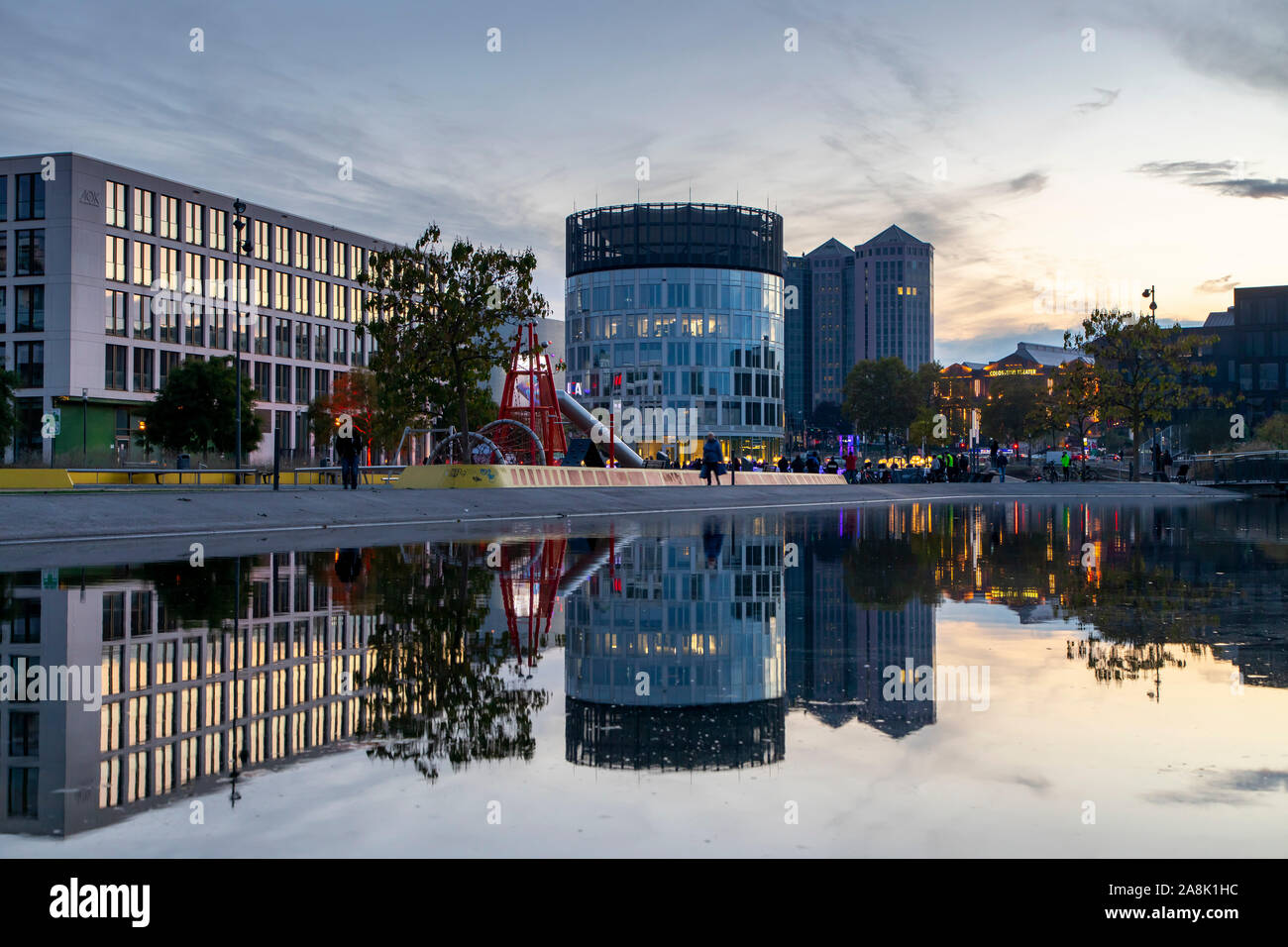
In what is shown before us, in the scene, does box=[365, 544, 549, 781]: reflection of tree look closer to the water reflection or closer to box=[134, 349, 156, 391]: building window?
the water reflection

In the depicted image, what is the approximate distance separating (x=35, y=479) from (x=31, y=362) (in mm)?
48210

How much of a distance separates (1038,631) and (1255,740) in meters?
3.80

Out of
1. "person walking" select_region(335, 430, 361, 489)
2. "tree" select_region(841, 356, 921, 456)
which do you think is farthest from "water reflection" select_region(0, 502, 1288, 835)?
"tree" select_region(841, 356, 921, 456)

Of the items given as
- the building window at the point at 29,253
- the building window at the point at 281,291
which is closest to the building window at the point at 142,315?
the building window at the point at 29,253

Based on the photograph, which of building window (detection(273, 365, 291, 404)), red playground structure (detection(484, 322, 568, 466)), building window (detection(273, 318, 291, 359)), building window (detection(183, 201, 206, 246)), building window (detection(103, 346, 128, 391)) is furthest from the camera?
building window (detection(273, 318, 291, 359))

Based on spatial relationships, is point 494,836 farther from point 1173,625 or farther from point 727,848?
point 1173,625

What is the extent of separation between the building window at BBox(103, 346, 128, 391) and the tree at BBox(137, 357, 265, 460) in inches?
582

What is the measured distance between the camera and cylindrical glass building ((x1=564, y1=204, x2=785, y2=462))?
13475cm

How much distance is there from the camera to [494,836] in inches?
160

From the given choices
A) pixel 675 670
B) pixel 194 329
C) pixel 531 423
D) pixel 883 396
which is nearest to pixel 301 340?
pixel 194 329

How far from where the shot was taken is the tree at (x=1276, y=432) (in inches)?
3664

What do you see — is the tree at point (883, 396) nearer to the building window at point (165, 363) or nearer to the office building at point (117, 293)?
the office building at point (117, 293)

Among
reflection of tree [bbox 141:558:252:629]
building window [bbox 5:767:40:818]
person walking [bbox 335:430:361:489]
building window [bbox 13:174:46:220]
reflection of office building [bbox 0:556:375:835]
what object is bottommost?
building window [bbox 5:767:40:818]

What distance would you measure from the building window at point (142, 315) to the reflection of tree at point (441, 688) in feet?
262
